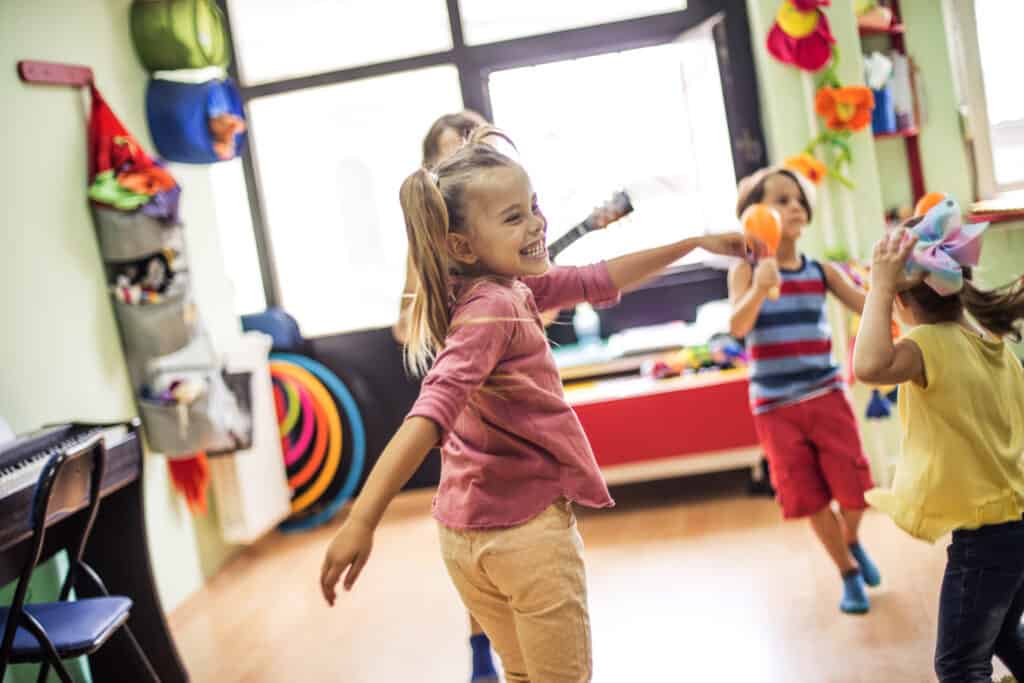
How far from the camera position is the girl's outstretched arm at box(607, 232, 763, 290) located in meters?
1.92

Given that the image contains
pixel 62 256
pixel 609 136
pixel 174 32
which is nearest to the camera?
pixel 62 256

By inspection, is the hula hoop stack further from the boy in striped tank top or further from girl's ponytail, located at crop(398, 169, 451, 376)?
girl's ponytail, located at crop(398, 169, 451, 376)

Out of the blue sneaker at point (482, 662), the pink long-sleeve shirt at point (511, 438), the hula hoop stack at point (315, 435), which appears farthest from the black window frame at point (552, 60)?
the pink long-sleeve shirt at point (511, 438)

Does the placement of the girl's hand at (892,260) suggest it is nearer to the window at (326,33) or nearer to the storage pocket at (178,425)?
the storage pocket at (178,425)

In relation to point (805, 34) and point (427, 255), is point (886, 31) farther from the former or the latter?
point (427, 255)

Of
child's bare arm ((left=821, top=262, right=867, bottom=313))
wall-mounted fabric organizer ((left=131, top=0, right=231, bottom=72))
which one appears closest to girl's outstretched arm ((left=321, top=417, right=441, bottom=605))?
child's bare arm ((left=821, top=262, right=867, bottom=313))

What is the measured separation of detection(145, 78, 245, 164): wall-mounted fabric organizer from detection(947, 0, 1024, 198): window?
274 cm

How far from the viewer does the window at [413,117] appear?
4.91 m

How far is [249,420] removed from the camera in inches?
164

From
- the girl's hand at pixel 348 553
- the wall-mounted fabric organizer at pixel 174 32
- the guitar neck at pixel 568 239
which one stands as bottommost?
the girl's hand at pixel 348 553

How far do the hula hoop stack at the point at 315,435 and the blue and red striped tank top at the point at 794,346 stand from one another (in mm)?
2415

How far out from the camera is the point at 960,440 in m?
1.81

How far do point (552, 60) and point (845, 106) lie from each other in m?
1.54

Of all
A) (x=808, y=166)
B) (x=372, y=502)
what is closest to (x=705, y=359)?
(x=808, y=166)
